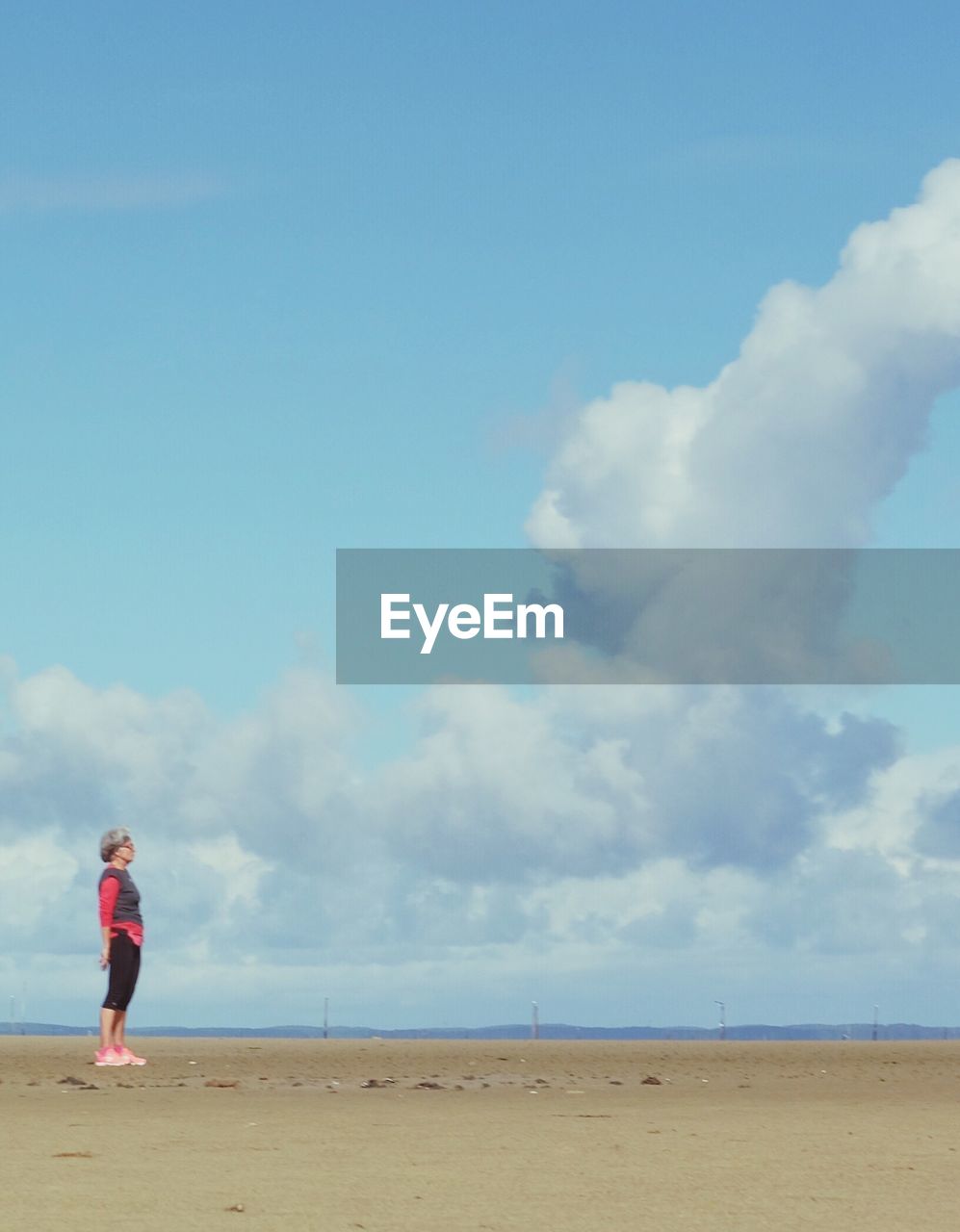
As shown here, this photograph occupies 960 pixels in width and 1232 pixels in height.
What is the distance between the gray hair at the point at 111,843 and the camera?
1842cm

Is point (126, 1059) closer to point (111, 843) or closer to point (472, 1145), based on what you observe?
point (111, 843)

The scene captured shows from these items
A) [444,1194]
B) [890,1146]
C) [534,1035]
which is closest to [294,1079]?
[890,1146]

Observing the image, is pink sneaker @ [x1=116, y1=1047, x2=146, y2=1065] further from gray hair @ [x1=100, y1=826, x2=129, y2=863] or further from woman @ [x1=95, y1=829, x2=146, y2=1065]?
gray hair @ [x1=100, y1=826, x2=129, y2=863]

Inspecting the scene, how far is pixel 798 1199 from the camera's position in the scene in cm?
896

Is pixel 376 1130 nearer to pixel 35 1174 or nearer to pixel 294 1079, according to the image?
pixel 35 1174

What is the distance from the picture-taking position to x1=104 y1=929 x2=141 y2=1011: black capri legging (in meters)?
18.2

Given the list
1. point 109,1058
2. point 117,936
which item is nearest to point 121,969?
point 117,936

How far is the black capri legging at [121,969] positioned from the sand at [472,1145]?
0.67 m

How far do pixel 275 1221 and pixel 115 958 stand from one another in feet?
34.5

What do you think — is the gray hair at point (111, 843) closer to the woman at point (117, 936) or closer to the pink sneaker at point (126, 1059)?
the woman at point (117, 936)

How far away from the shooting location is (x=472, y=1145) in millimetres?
11242

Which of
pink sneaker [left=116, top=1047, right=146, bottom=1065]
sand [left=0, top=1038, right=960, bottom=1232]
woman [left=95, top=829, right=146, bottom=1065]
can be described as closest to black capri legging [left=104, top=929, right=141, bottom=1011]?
woman [left=95, top=829, right=146, bottom=1065]

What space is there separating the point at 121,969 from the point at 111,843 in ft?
3.87

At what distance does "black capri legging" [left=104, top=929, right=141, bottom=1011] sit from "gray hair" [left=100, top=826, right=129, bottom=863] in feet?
2.33
